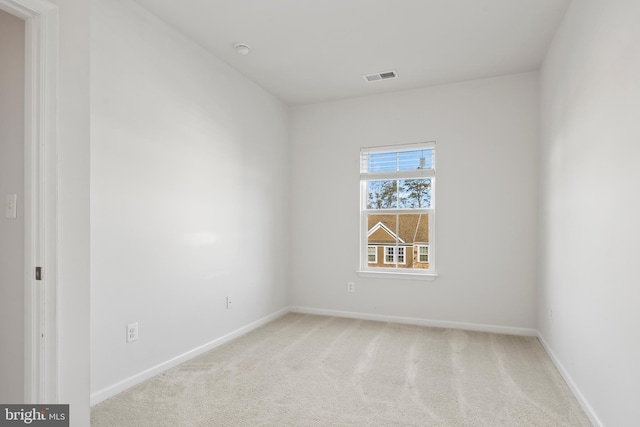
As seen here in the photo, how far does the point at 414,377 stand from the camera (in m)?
2.81

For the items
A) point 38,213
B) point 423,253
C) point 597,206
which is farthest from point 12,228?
point 423,253

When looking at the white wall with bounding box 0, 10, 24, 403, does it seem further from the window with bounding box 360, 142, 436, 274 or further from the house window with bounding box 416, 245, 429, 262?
the house window with bounding box 416, 245, 429, 262

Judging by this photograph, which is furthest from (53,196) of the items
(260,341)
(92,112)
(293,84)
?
(293,84)

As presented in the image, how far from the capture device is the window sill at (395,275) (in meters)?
4.23

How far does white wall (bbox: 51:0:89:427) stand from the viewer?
1.79 m

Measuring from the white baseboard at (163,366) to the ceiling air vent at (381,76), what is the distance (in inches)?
114

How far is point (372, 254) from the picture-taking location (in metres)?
4.64

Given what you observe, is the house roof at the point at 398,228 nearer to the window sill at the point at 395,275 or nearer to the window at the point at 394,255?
the window at the point at 394,255

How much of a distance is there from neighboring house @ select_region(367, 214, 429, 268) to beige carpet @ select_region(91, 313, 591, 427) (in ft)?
3.26

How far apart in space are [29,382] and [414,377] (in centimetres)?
235

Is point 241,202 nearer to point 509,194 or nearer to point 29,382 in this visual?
point 29,382

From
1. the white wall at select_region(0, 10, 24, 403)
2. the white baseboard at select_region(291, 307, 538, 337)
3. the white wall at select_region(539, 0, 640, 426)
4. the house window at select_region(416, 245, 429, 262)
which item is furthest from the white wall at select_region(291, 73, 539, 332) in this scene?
the white wall at select_region(0, 10, 24, 403)

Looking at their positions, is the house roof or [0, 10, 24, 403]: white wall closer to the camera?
[0, 10, 24, 403]: white wall

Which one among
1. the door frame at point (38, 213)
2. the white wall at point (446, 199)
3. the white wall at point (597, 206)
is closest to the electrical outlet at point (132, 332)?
the door frame at point (38, 213)
